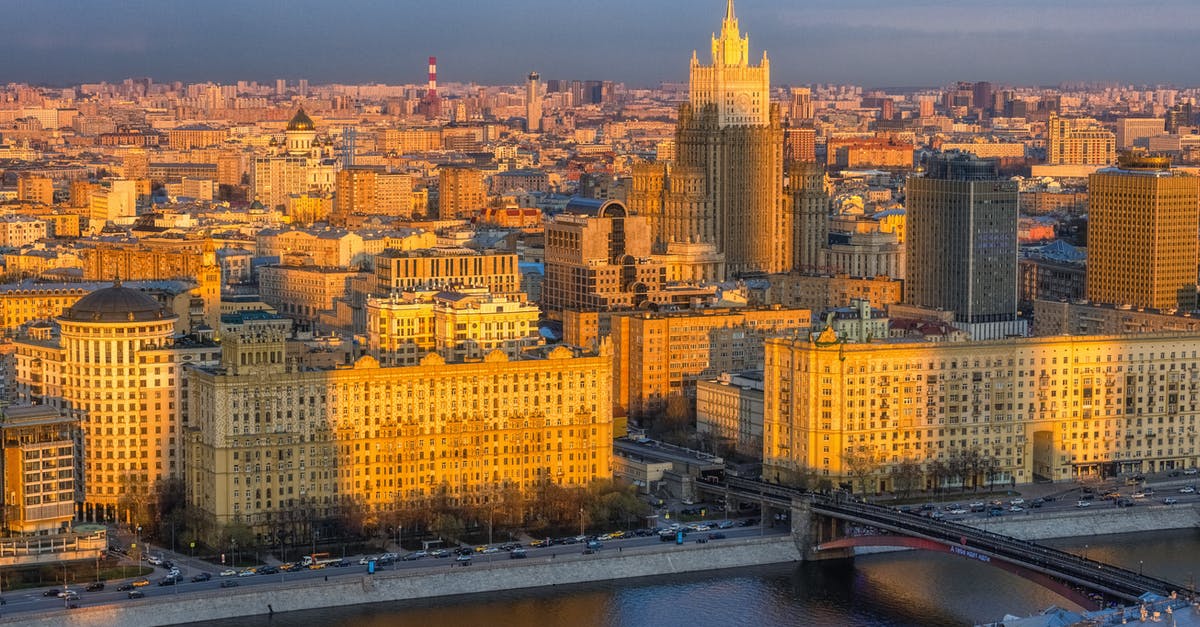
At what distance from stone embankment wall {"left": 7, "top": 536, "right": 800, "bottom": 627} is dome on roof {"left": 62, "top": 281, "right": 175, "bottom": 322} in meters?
13.1

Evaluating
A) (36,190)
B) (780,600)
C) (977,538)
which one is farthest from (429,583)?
(36,190)

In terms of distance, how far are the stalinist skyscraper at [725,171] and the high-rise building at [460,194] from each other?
49.5 m

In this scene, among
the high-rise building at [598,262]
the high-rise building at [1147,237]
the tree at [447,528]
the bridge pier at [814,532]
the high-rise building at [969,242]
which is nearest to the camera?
the tree at [447,528]

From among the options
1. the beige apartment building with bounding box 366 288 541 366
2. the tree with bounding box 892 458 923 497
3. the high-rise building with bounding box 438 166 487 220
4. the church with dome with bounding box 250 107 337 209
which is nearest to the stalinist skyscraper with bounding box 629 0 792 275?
the beige apartment building with bounding box 366 288 541 366

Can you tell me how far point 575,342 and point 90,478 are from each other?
25.0 m

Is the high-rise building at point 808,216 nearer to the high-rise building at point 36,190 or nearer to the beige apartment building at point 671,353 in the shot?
the beige apartment building at point 671,353

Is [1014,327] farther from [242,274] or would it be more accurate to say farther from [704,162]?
[242,274]

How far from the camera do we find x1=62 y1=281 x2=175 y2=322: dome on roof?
8119cm

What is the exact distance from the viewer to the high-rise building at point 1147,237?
114 metres

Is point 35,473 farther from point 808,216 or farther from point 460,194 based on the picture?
point 460,194

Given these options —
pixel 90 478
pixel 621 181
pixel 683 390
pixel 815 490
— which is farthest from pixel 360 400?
pixel 621 181

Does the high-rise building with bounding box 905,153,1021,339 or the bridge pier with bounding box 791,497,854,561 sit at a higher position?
the high-rise building with bounding box 905,153,1021,339

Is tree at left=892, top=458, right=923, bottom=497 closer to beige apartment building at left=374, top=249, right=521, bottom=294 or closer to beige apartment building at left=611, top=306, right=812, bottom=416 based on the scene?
beige apartment building at left=611, top=306, right=812, bottom=416

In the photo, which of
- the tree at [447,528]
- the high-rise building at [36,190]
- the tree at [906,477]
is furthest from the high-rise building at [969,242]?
the high-rise building at [36,190]
